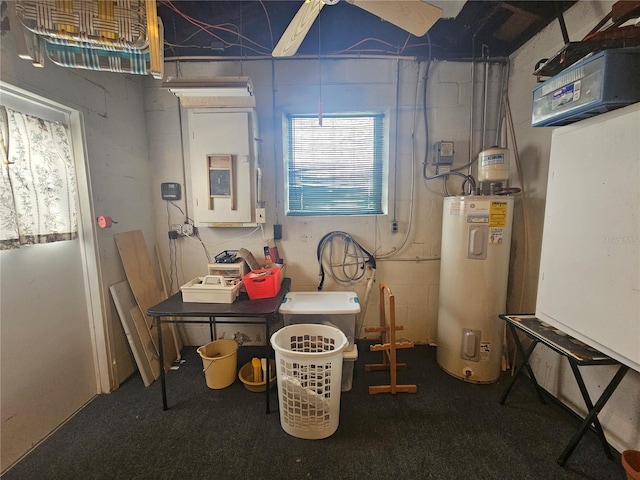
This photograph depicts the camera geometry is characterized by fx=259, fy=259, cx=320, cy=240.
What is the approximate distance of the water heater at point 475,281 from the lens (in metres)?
1.85

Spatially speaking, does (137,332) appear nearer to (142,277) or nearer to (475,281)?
(142,277)

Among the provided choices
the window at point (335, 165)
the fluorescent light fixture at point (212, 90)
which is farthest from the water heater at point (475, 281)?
the fluorescent light fixture at point (212, 90)

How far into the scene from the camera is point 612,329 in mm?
1144

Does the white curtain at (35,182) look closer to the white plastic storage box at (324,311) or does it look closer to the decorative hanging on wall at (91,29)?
the decorative hanging on wall at (91,29)

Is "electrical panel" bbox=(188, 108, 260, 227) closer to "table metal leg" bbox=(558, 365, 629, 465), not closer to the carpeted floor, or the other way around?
the carpeted floor

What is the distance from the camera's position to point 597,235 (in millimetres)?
1204

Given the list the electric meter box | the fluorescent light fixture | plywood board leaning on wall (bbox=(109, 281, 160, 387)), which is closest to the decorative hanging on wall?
the fluorescent light fixture

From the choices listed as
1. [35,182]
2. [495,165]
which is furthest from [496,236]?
[35,182]

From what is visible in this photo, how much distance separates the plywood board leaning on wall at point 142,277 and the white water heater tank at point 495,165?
111 inches

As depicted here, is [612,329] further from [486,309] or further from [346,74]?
[346,74]

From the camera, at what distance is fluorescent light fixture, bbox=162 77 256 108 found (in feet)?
5.89

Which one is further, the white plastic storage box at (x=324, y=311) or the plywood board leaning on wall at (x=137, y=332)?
the plywood board leaning on wall at (x=137, y=332)

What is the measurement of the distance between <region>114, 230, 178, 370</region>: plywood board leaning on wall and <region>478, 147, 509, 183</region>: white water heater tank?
9.29ft

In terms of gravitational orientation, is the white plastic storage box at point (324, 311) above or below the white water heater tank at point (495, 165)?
below
